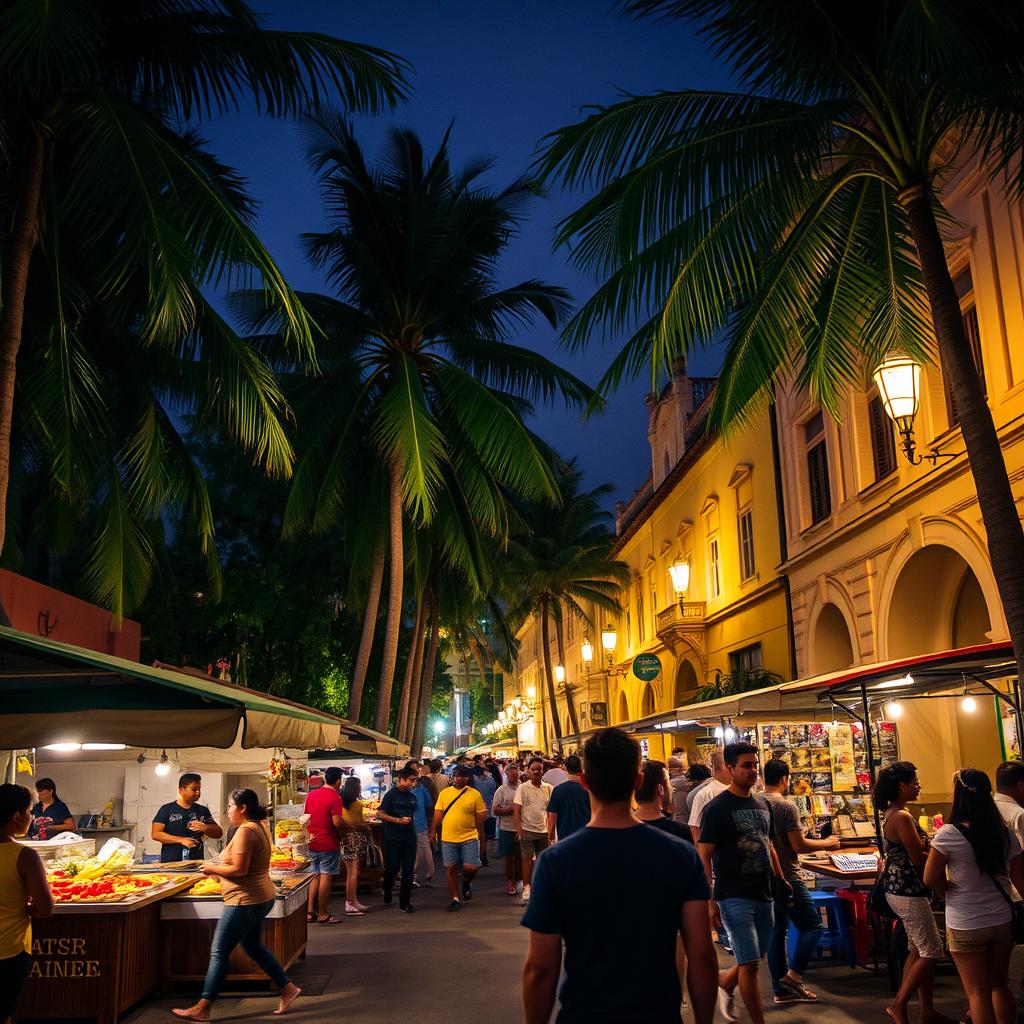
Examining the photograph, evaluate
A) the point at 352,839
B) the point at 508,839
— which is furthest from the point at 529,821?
the point at 352,839

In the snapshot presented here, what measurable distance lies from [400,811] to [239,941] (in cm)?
698

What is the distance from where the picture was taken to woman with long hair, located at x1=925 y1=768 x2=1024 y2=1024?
693 cm

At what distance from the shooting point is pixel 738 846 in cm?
777

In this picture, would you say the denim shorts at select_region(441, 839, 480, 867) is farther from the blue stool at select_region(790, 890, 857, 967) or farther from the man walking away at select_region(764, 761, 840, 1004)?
the man walking away at select_region(764, 761, 840, 1004)

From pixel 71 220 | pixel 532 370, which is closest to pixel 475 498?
pixel 532 370

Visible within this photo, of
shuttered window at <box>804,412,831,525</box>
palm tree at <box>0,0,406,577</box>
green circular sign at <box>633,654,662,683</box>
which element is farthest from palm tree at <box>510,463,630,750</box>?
palm tree at <box>0,0,406,577</box>

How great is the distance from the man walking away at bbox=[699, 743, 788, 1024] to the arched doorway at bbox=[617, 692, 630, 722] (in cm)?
4189

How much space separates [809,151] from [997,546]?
14.3 feet

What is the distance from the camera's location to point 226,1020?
932 centimetres

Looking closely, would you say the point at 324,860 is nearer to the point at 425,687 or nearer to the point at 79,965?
the point at 79,965

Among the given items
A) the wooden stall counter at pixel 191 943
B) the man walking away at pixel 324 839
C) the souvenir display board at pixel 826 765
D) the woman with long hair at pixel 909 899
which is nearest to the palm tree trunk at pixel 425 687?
the man walking away at pixel 324 839

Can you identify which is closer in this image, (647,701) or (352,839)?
(352,839)

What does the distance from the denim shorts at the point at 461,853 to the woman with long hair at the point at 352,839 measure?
4.27 ft

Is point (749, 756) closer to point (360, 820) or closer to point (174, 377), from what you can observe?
point (360, 820)
